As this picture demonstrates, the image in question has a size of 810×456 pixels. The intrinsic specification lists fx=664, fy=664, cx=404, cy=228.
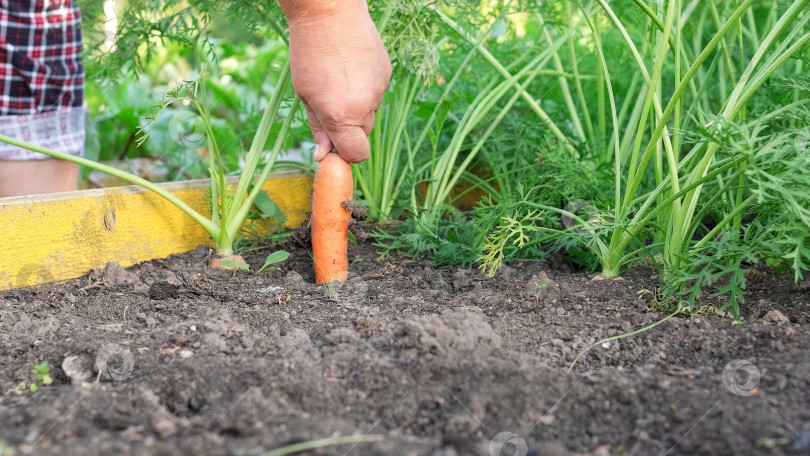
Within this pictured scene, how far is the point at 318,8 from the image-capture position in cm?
148

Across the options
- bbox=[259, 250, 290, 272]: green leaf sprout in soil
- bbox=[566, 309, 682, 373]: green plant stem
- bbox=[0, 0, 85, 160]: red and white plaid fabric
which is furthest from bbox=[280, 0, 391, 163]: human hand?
bbox=[0, 0, 85, 160]: red and white plaid fabric

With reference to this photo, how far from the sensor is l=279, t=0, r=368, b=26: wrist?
1472 millimetres

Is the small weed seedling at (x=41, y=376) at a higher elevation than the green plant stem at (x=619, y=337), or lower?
lower

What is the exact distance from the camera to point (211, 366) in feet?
3.62

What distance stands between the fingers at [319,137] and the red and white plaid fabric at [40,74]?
3.73 ft

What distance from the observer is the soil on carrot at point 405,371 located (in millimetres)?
902

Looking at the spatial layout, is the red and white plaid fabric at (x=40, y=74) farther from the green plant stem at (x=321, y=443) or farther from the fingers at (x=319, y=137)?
the green plant stem at (x=321, y=443)

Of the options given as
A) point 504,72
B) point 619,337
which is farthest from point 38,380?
point 504,72

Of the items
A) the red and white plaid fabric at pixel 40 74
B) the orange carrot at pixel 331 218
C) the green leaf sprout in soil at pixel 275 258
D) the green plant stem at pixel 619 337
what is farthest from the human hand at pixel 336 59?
the red and white plaid fabric at pixel 40 74

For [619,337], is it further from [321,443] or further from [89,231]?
[89,231]

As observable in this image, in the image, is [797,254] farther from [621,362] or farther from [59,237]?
[59,237]

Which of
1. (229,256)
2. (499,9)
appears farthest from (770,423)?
(499,9)

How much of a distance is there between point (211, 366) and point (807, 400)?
919 millimetres

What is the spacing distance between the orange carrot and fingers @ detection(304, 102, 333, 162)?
1 centimetres
